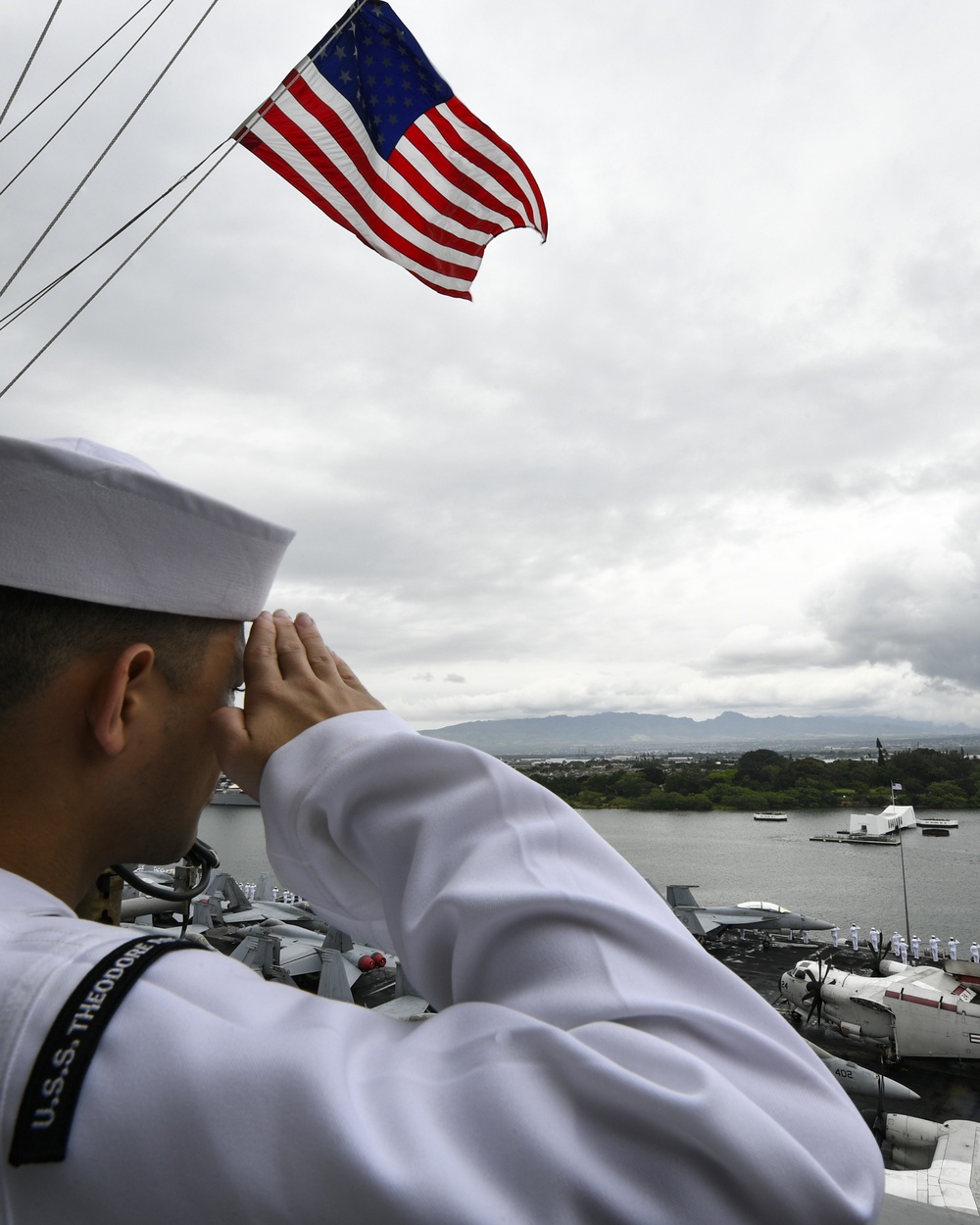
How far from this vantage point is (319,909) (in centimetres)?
97

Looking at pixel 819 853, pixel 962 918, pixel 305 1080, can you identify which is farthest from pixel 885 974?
pixel 819 853

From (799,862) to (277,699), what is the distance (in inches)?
2245

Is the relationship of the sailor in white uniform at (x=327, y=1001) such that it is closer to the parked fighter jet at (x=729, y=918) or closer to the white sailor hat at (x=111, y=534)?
the white sailor hat at (x=111, y=534)

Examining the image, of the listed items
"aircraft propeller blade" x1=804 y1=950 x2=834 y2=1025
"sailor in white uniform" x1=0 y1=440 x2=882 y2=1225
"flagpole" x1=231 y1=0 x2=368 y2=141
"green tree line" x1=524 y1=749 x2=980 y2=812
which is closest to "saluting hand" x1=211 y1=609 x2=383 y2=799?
"sailor in white uniform" x1=0 y1=440 x2=882 y2=1225

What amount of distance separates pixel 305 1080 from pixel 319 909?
0.46 m

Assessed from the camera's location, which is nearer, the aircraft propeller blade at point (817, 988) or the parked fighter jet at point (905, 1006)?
the aircraft propeller blade at point (817, 988)

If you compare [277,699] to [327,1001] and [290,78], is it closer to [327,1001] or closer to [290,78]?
[327,1001]

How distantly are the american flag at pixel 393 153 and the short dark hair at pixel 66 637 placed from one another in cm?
435

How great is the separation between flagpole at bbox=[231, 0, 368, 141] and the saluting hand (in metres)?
4.34

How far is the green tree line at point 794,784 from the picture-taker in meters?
62.3

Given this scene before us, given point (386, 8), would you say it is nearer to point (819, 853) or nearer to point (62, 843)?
point (62, 843)

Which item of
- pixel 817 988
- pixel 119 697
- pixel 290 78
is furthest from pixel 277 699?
pixel 817 988

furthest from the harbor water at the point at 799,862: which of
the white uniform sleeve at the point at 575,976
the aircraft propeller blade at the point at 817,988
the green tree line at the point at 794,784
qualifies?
the white uniform sleeve at the point at 575,976

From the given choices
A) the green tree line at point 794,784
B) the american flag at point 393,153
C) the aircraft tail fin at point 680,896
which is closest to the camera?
the american flag at point 393,153
